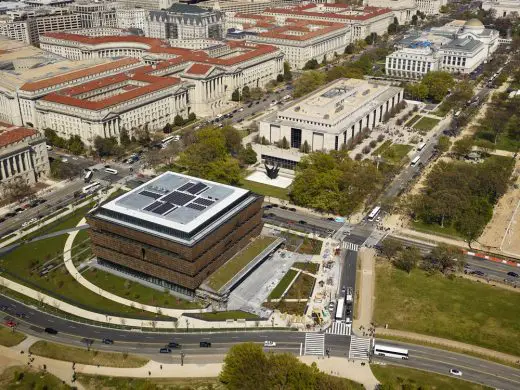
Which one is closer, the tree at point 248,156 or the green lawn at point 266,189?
the green lawn at point 266,189

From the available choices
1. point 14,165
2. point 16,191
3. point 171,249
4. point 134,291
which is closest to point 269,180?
point 171,249

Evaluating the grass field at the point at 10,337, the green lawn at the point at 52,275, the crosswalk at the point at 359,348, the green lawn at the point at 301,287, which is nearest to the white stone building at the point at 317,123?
the green lawn at the point at 301,287

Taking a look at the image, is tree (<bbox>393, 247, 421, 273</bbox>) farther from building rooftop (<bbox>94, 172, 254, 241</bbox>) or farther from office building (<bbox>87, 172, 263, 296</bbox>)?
building rooftop (<bbox>94, 172, 254, 241</bbox>)

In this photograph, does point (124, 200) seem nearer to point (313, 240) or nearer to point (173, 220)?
point (173, 220)

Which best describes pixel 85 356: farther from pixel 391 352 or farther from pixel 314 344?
pixel 391 352

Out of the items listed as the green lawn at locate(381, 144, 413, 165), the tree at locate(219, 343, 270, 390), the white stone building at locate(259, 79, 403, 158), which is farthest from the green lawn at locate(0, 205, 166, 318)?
the green lawn at locate(381, 144, 413, 165)

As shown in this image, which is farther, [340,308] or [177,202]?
[177,202]

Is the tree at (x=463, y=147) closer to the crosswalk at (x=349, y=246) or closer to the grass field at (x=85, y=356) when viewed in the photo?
the crosswalk at (x=349, y=246)
